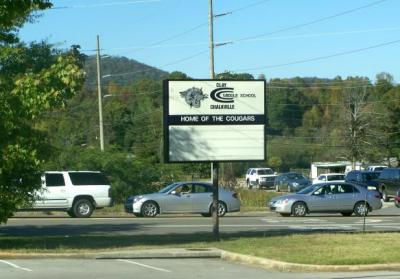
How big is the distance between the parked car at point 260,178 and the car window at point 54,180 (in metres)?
37.2

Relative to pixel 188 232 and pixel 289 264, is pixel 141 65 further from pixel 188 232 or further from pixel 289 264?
pixel 289 264

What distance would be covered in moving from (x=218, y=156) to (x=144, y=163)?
22.3 metres

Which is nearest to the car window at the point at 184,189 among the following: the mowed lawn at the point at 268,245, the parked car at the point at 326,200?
the parked car at the point at 326,200

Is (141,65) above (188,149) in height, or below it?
above

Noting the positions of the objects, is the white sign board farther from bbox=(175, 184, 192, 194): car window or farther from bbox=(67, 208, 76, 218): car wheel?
bbox=(67, 208, 76, 218): car wheel

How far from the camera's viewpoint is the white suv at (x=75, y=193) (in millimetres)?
30375

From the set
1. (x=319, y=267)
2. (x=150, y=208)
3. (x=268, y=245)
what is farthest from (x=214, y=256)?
(x=150, y=208)

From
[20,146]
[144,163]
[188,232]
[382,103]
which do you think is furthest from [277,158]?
[20,146]

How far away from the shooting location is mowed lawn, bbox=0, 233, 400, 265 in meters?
15.1

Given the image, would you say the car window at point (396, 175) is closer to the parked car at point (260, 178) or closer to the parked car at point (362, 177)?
the parked car at point (362, 177)

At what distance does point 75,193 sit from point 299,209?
9448mm

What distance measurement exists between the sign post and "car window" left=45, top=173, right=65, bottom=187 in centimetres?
1221

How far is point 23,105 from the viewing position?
628 inches

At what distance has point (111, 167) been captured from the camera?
132 feet
